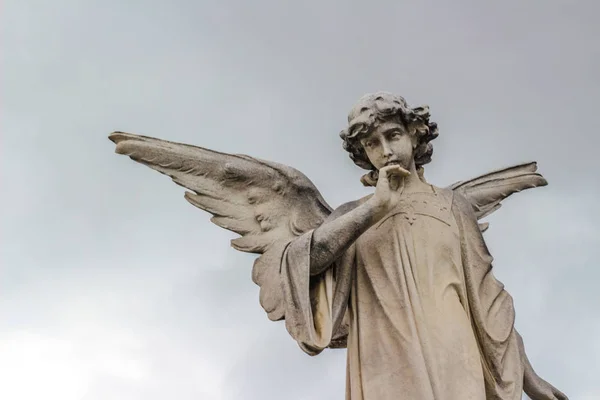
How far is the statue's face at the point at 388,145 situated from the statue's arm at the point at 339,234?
592 mm

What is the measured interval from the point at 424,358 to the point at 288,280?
1157 millimetres

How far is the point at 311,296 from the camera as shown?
8.34m

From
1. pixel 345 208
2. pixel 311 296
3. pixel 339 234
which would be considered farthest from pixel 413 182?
pixel 311 296

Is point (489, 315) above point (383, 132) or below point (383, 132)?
below

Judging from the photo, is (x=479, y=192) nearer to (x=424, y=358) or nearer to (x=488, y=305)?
(x=488, y=305)

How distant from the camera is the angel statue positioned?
7.96 metres

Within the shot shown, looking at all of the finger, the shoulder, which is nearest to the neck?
the finger

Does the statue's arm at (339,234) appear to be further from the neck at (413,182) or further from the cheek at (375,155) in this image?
the neck at (413,182)

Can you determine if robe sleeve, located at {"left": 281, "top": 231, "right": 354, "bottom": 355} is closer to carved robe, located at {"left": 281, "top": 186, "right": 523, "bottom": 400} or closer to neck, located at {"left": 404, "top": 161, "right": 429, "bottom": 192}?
carved robe, located at {"left": 281, "top": 186, "right": 523, "bottom": 400}

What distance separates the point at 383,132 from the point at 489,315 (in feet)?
5.44

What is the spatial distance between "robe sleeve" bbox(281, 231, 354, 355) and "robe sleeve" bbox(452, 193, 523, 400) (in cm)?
95

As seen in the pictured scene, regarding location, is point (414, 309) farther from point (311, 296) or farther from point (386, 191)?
point (386, 191)

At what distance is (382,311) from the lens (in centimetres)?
825

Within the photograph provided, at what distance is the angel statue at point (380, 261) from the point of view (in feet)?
26.1
